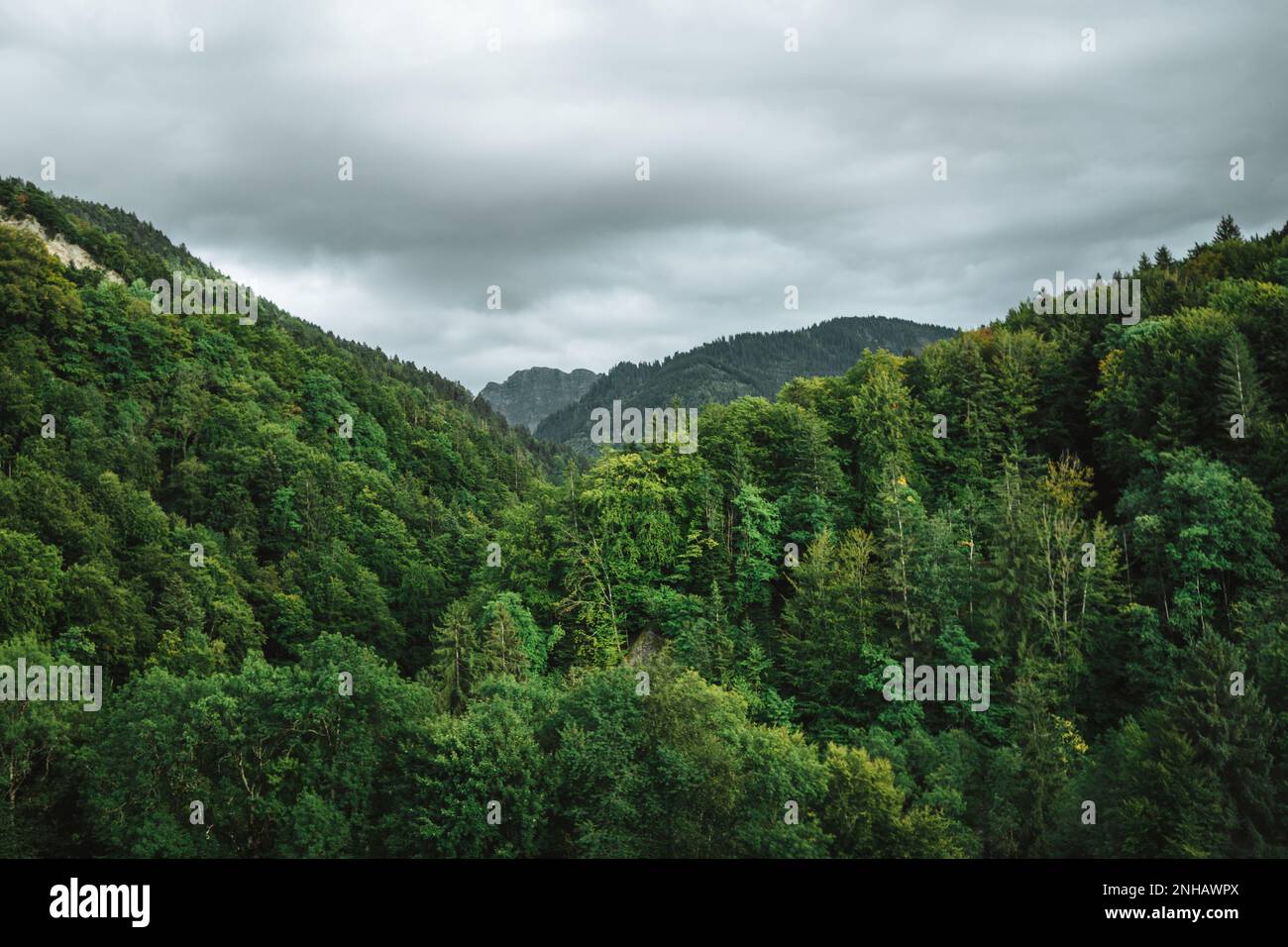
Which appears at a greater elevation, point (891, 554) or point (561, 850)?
point (891, 554)

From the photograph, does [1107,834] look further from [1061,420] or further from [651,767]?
[1061,420]

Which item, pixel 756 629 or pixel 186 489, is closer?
pixel 756 629

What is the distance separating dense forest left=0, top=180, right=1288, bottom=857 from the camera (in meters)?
40.7

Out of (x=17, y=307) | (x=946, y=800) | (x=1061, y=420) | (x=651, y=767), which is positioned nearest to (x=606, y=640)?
(x=651, y=767)

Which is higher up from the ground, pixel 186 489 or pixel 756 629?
pixel 186 489

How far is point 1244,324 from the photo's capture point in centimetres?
6009

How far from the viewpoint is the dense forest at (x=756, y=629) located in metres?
40.7

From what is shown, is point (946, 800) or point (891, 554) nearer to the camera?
point (946, 800)

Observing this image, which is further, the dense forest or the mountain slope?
the mountain slope

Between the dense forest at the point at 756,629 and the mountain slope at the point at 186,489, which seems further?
the mountain slope at the point at 186,489

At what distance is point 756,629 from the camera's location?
60.5 metres
